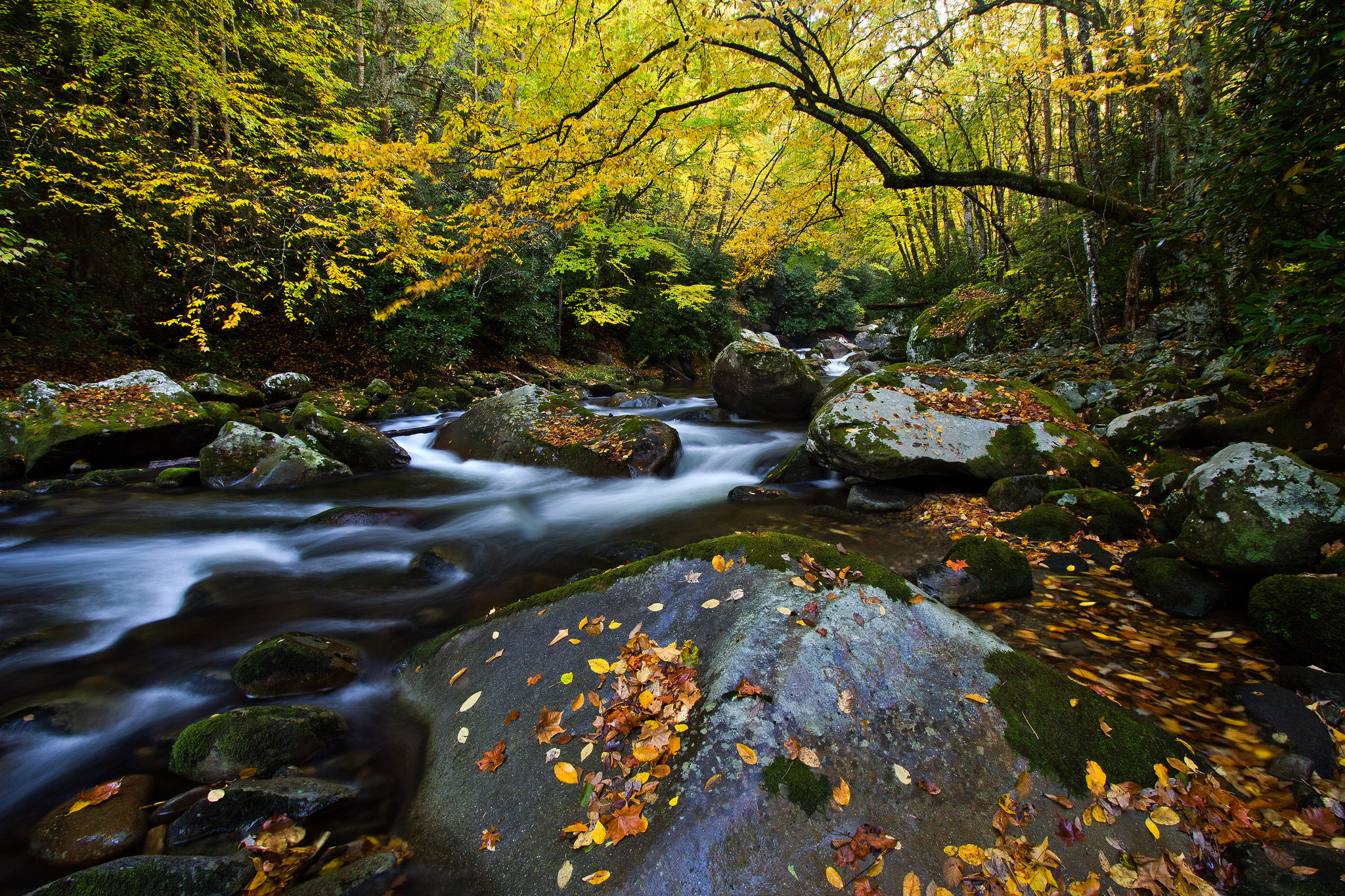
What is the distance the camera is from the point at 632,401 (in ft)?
48.0

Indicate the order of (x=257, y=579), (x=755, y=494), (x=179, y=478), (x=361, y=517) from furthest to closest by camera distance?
(x=179, y=478) < (x=755, y=494) < (x=361, y=517) < (x=257, y=579)

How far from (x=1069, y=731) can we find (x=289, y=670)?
175 inches

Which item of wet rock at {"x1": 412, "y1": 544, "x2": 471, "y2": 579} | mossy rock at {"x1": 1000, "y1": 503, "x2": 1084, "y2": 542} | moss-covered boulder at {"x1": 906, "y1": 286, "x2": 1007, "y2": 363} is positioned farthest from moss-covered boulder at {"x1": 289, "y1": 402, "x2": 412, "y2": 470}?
moss-covered boulder at {"x1": 906, "y1": 286, "x2": 1007, "y2": 363}

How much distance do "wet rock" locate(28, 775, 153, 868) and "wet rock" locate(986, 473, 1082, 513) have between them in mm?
7057

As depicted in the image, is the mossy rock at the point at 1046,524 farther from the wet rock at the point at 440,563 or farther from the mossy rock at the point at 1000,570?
the wet rock at the point at 440,563

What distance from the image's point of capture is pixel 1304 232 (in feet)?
13.6

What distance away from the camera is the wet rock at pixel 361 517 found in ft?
21.1

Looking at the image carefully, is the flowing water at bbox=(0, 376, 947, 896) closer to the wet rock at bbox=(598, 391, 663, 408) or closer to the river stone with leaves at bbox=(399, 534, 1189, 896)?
the river stone with leaves at bbox=(399, 534, 1189, 896)

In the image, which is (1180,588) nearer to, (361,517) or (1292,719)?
(1292,719)

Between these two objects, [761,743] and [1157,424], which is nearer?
[761,743]

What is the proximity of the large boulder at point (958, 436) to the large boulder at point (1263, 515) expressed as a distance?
202 centimetres

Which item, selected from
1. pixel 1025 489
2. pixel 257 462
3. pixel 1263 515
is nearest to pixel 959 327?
pixel 1025 489

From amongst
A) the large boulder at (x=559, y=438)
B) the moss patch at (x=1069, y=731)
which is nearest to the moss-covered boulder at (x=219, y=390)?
the large boulder at (x=559, y=438)

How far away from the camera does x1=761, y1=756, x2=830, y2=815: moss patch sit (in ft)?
6.03
